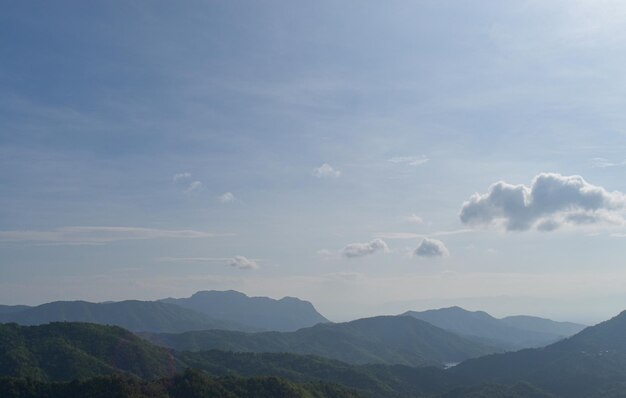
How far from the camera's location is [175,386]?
148 metres

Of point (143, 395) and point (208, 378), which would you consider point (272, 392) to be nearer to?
point (208, 378)

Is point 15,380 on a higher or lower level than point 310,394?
higher

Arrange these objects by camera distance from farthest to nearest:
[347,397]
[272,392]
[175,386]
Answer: [347,397] < [272,392] < [175,386]

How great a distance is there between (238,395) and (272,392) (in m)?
10.5

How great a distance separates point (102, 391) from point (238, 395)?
39.2 metres

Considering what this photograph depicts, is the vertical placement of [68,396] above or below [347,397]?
above

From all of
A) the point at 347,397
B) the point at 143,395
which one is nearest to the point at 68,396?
the point at 143,395

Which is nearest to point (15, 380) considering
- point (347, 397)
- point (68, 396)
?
point (68, 396)

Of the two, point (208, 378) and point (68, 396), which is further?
point (208, 378)

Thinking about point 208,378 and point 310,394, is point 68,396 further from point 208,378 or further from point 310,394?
point 310,394

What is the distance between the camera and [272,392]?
518 ft

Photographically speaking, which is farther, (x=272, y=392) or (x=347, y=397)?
(x=347, y=397)

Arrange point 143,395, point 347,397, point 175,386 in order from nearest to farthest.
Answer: point 143,395 → point 175,386 → point 347,397

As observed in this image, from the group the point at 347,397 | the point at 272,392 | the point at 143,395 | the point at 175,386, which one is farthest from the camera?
the point at 347,397
